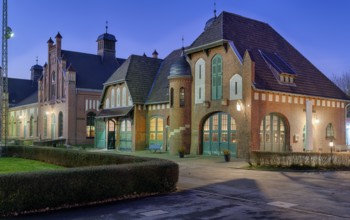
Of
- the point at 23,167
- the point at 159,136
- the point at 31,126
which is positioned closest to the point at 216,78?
the point at 159,136

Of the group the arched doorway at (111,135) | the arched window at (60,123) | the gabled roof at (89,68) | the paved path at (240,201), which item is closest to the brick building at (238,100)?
the arched doorway at (111,135)

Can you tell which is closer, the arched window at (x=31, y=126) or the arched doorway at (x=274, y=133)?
the arched doorway at (x=274, y=133)

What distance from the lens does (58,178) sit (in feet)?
35.0

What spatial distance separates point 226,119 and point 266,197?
16370 mm

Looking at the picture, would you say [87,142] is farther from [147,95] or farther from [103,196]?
[103,196]

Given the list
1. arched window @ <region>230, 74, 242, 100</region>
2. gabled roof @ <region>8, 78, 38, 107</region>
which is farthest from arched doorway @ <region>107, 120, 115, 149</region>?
gabled roof @ <region>8, 78, 38, 107</region>

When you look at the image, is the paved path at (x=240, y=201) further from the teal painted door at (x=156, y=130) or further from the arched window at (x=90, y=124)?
the arched window at (x=90, y=124)

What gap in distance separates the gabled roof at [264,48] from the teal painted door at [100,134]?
50.6 ft

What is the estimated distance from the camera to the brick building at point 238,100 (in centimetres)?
2712

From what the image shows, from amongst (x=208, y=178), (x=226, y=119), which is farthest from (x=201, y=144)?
(x=208, y=178)

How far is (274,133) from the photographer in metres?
28.5

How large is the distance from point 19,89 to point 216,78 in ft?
183

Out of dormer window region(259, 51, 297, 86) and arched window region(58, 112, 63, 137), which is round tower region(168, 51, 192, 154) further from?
arched window region(58, 112, 63, 137)

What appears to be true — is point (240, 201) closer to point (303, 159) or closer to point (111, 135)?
point (303, 159)
